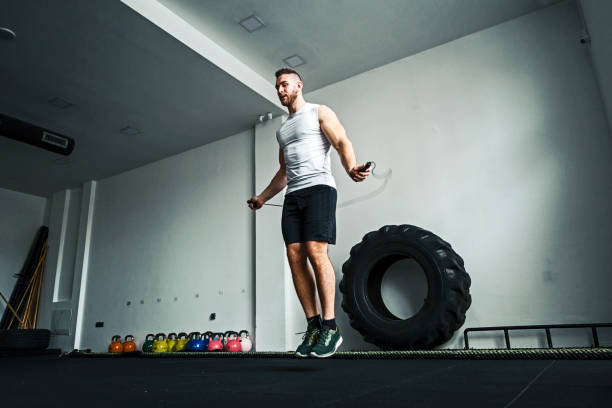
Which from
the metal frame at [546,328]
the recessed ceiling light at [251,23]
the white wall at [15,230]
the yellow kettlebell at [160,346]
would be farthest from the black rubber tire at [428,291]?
the white wall at [15,230]

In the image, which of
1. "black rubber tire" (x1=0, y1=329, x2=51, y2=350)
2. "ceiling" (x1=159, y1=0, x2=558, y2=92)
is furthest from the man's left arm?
A: "black rubber tire" (x1=0, y1=329, x2=51, y2=350)

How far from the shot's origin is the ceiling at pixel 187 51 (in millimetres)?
3334

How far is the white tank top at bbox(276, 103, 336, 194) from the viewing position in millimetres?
1910

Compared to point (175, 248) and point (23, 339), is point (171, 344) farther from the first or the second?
point (23, 339)

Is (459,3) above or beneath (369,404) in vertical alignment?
above

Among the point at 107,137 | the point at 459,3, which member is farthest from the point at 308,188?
the point at 107,137

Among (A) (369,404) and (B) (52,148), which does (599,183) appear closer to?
(A) (369,404)

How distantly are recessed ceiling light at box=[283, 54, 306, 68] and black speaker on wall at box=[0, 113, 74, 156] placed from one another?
235 cm

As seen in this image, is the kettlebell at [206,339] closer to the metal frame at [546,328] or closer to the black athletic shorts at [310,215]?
the metal frame at [546,328]

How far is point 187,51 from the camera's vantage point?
11.7 feet

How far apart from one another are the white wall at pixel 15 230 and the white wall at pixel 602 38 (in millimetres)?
7712

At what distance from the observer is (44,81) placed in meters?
4.02

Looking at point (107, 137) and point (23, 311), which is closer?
point (107, 137)

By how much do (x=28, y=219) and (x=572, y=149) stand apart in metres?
7.54
